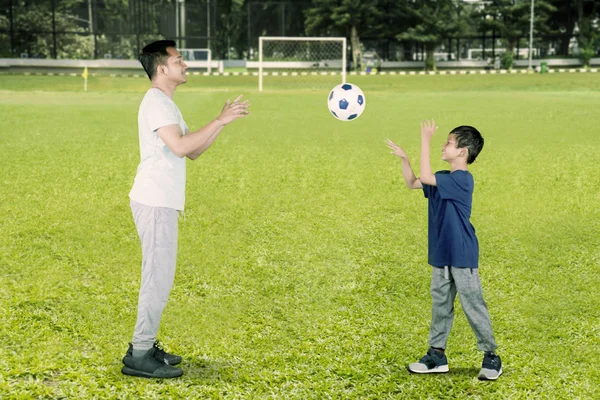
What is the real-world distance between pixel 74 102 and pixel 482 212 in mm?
23700

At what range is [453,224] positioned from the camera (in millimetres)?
4703

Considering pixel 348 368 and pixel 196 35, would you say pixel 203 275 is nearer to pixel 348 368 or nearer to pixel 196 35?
pixel 348 368

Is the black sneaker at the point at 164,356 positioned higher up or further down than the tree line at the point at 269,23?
further down

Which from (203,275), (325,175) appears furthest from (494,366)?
(325,175)

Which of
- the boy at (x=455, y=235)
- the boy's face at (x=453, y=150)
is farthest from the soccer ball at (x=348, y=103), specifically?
the boy's face at (x=453, y=150)

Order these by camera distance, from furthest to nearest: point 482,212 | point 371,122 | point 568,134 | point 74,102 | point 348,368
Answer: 1. point 74,102
2. point 371,122
3. point 568,134
4. point 482,212
5. point 348,368

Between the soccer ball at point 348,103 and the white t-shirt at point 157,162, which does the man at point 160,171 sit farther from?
the soccer ball at point 348,103

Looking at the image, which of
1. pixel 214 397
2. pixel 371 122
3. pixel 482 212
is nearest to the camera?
pixel 214 397

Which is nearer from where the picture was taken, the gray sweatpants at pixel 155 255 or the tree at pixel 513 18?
the gray sweatpants at pixel 155 255

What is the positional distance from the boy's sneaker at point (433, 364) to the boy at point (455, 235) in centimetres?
26

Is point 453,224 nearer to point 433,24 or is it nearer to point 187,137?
point 187,137

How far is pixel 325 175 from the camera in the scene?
13156mm

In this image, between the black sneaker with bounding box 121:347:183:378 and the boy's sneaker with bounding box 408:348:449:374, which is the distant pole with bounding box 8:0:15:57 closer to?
the black sneaker with bounding box 121:347:183:378

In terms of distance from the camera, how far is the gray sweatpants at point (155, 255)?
4.63 meters
